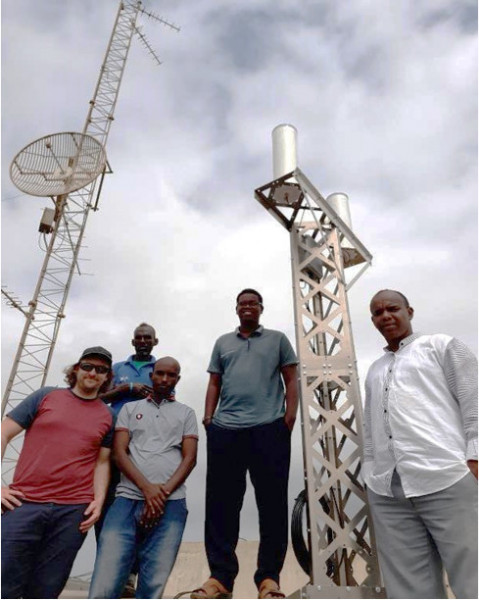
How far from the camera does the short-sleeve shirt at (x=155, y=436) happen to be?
3.05 m

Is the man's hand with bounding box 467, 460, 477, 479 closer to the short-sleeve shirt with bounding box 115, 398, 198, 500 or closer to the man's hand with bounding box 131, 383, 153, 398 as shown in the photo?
the short-sleeve shirt with bounding box 115, 398, 198, 500

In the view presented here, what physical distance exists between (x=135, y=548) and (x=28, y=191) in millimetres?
8861

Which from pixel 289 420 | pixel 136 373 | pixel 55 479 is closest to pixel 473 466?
pixel 289 420

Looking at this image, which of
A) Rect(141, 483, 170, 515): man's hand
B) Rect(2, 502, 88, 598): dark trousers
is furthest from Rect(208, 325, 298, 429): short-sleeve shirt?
Rect(2, 502, 88, 598): dark trousers

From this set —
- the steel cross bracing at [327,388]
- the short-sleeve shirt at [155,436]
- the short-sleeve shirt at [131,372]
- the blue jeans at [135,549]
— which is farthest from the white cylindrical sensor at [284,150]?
the blue jeans at [135,549]

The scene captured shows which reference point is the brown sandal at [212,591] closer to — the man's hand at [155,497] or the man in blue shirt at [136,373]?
the man's hand at [155,497]

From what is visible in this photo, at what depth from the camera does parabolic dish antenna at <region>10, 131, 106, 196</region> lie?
998 cm

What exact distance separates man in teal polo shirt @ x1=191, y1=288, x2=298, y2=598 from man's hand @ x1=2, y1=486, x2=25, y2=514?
1.15 metres

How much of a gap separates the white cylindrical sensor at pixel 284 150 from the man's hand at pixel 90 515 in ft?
9.23

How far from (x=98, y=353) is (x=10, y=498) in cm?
91

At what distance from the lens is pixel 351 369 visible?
379 cm

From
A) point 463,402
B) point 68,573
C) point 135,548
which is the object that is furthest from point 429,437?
point 68,573

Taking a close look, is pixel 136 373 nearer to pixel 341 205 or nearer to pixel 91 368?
pixel 91 368

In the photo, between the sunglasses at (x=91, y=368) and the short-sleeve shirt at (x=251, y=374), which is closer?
the sunglasses at (x=91, y=368)
